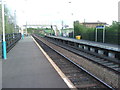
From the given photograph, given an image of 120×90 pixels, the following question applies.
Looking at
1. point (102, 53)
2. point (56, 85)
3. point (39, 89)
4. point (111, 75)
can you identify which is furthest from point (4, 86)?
point (102, 53)

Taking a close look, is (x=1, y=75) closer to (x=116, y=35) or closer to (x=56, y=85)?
(x=56, y=85)

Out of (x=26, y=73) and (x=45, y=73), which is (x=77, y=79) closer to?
(x=45, y=73)

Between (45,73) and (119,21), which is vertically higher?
(119,21)

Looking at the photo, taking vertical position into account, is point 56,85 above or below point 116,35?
below

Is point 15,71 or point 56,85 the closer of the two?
point 56,85

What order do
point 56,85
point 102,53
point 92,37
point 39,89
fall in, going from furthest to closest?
point 92,37 < point 102,53 < point 56,85 < point 39,89

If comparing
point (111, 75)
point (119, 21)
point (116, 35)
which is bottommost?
point (111, 75)

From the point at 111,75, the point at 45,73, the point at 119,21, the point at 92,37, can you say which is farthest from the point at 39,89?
the point at 92,37

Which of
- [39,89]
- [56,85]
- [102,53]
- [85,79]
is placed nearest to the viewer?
[39,89]

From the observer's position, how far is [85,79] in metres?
6.39

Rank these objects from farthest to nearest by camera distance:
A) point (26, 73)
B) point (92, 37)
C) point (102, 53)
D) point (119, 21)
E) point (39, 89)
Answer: point (92, 37) < point (119, 21) < point (102, 53) < point (26, 73) < point (39, 89)

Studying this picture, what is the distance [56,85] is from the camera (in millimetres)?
5305

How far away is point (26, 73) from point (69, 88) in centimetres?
246

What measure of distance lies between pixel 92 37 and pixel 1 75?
25.6m
